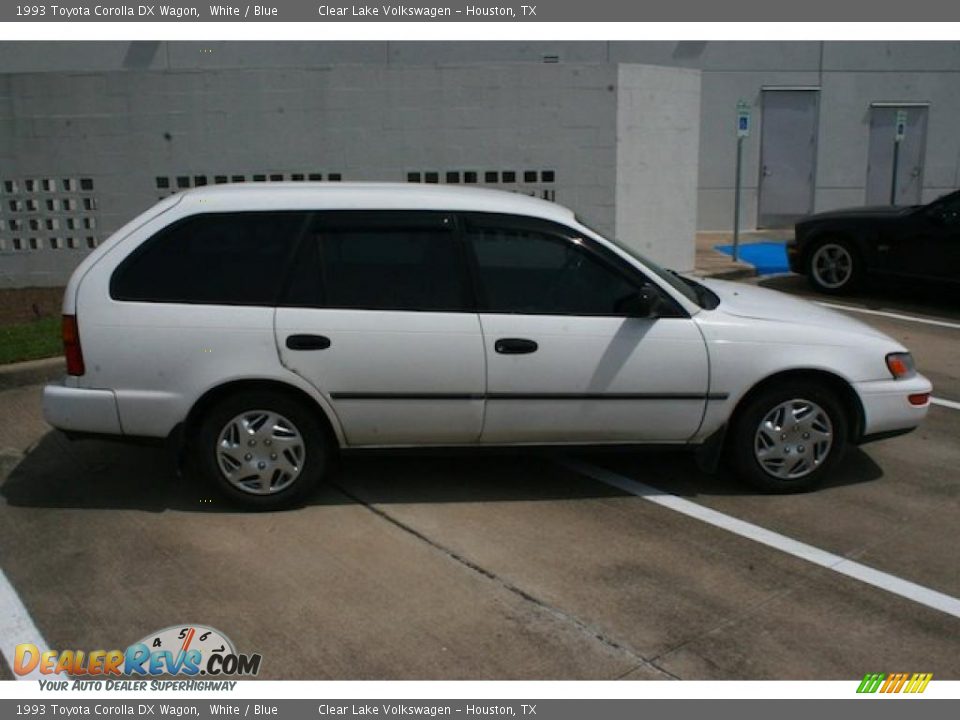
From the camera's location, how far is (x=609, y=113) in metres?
10.9

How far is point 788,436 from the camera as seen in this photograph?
516 cm

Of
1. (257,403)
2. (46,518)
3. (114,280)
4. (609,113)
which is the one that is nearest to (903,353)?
(257,403)

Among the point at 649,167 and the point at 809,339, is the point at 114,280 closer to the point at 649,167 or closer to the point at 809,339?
the point at 809,339

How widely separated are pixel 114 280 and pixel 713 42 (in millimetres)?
13492

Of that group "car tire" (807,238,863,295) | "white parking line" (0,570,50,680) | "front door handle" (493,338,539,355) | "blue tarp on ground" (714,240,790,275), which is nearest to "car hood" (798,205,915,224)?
"car tire" (807,238,863,295)

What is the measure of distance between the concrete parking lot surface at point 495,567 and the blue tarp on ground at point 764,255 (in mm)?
7011

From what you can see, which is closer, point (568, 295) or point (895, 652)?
point (895, 652)

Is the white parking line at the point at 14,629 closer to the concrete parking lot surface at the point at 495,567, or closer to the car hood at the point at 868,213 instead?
the concrete parking lot surface at the point at 495,567

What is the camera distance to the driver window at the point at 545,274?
16.3 ft

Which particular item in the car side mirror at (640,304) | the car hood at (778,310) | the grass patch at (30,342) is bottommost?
the grass patch at (30,342)

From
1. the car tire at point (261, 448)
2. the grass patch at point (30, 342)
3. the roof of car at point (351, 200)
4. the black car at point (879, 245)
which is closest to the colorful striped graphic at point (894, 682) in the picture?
the roof of car at point (351, 200)

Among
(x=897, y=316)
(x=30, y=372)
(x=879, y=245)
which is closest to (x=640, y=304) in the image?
(x=30, y=372)

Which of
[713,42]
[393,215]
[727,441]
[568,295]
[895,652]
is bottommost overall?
[895,652]

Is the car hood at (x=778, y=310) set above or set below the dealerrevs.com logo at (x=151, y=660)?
above
